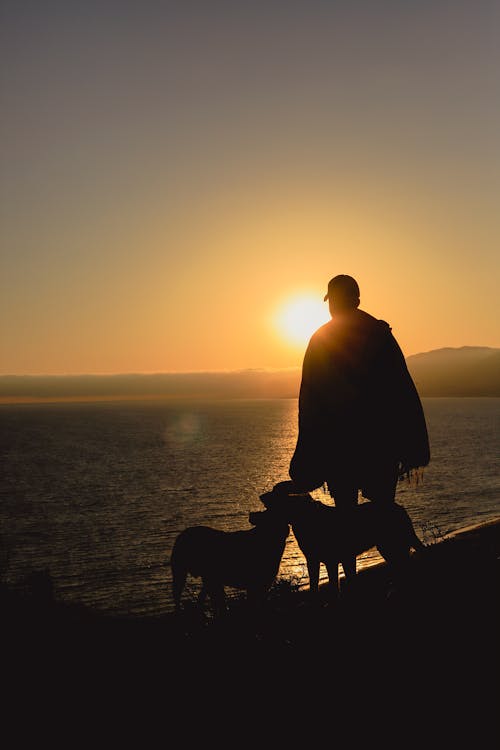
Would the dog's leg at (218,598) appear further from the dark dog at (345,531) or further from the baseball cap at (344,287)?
the baseball cap at (344,287)

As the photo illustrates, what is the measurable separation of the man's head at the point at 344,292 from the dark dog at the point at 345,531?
7.76ft

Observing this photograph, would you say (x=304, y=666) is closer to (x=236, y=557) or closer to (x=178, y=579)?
(x=236, y=557)

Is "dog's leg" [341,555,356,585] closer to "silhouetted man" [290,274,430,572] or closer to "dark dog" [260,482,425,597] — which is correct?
"dark dog" [260,482,425,597]

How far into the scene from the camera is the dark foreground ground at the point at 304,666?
5.43 metres

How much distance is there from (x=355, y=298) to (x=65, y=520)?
4947cm

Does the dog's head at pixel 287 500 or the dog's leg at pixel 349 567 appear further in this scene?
the dog's head at pixel 287 500

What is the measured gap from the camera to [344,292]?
288 inches

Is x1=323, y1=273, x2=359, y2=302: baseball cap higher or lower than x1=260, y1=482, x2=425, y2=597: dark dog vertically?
higher

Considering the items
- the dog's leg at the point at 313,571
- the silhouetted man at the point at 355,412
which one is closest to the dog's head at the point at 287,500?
the silhouetted man at the point at 355,412

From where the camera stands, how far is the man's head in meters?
7.31

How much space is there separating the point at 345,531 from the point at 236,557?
1.46 m

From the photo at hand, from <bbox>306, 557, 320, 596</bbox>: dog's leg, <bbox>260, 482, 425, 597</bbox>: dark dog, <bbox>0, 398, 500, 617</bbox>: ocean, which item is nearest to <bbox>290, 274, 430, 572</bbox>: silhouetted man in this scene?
<bbox>260, 482, 425, 597</bbox>: dark dog

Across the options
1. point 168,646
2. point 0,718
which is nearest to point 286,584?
point 168,646

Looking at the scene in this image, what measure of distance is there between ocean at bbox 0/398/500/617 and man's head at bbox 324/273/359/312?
249 inches
